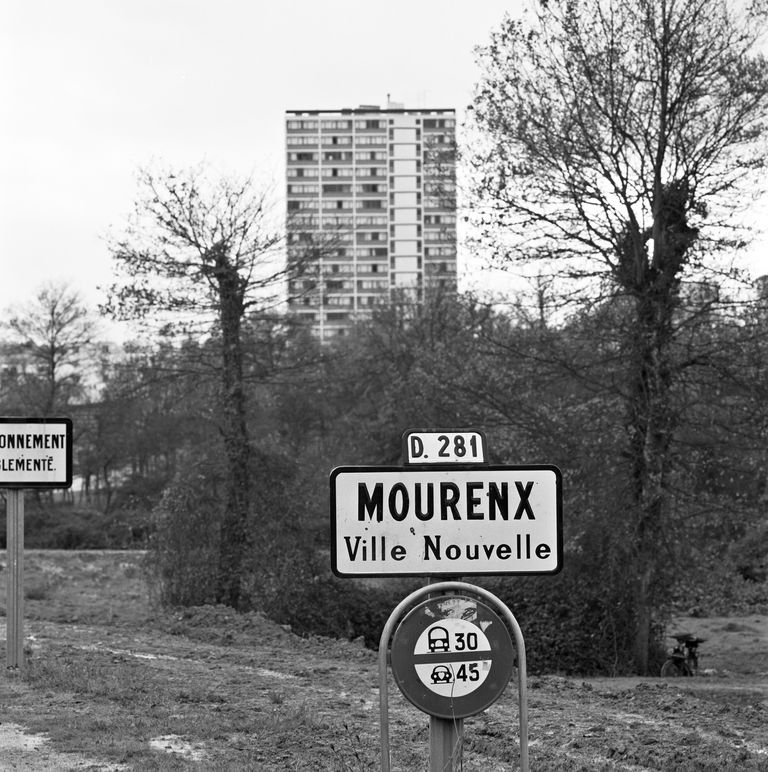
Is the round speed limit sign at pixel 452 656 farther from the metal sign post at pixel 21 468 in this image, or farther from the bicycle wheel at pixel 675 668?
the bicycle wheel at pixel 675 668

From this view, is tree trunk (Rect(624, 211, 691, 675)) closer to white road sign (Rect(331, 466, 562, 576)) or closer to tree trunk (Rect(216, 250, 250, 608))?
tree trunk (Rect(216, 250, 250, 608))

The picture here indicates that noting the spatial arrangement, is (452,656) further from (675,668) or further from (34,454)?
(675,668)

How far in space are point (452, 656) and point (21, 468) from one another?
694 cm

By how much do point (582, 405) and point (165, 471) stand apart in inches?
1357

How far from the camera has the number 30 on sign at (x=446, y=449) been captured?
463 centimetres

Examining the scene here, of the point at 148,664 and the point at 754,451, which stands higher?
the point at 754,451

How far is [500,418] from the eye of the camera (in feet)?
72.7

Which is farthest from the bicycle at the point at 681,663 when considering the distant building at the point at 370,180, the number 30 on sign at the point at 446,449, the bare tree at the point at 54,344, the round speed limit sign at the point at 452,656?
the distant building at the point at 370,180

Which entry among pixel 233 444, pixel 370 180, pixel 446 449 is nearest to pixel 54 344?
pixel 233 444

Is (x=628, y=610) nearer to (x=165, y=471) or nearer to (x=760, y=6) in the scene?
(x=760, y=6)

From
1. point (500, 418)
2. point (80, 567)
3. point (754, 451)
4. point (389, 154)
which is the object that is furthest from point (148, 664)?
point (389, 154)

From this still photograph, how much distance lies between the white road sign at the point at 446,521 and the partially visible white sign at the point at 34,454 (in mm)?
6561

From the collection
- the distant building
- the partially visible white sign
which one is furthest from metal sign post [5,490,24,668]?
the distant building

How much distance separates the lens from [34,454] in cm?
1066
